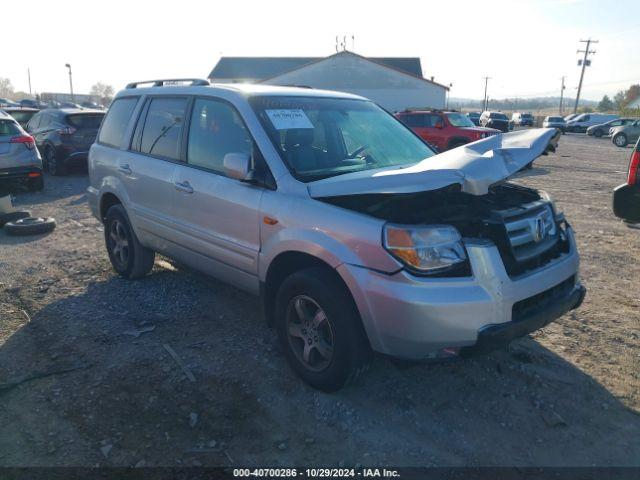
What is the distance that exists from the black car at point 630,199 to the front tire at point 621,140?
88.0 feet

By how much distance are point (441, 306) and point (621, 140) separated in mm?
31229

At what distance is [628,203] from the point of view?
5.63 meters

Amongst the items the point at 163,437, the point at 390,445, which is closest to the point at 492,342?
the point at 390,445

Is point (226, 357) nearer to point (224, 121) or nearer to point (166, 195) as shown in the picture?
point (166, 195)

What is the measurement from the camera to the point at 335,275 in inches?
125

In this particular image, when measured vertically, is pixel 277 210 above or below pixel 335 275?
Answer: above

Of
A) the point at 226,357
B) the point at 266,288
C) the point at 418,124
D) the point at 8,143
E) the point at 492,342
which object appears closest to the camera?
the point at 492,342

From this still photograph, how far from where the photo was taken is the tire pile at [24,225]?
7.30 meters

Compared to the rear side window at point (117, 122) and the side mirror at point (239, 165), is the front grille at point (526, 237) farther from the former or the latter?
the rear side window at point (117, 122)

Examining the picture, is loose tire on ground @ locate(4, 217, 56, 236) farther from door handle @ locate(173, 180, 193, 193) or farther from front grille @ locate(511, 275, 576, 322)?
front grille @ locate(511, 275, 576, 322)

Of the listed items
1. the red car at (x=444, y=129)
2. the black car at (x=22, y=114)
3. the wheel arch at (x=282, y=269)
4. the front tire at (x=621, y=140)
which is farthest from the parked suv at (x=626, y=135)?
the wheel arch at (x=282, y=269)

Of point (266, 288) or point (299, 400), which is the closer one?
point (299, 400)

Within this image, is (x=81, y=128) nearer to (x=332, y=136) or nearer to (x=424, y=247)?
(x=332, y=136)

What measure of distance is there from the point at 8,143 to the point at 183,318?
672cm
